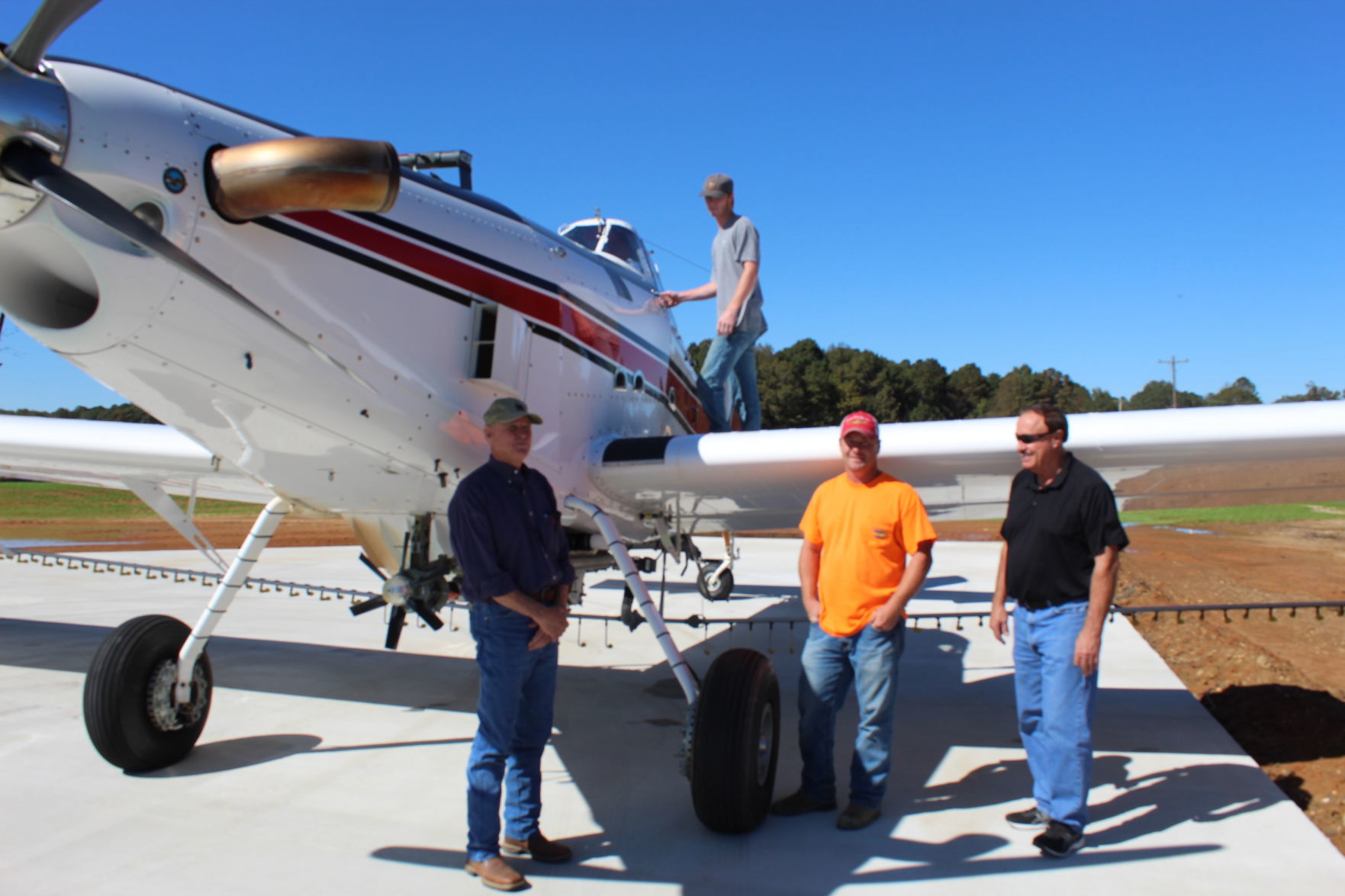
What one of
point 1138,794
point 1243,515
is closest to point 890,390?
point 1243,515

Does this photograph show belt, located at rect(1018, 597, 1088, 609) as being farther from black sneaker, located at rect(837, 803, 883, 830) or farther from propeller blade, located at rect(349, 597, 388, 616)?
propeller blade, located at rect(349, 597, 388, 616)

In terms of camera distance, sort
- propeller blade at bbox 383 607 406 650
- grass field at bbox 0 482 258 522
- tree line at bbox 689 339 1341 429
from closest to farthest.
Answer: propeller blade at bbox 383 607 406 650 → grass field at bbox 0 482 258 522 → tree line at bbox 689 339 1341 429

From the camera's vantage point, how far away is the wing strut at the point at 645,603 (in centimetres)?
376

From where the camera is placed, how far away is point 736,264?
215 inches

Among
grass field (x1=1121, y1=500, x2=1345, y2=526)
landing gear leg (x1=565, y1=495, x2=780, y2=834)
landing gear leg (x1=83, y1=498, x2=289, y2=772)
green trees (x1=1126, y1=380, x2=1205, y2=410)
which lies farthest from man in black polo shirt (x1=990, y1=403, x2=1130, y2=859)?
green trees (x1=1126, y1=380, x2=1205, y2=410)

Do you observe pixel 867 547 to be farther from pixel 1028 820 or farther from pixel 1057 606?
pixel 1028 820

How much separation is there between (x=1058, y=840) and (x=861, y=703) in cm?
90

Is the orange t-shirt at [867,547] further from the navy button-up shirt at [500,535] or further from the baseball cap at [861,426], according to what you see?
the navy button-up shirt at [500,535]

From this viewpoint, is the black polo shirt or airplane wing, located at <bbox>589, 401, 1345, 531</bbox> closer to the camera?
the black polo shirt

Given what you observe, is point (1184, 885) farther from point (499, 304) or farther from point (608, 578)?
point (608, 578)

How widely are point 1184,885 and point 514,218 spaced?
13.1ft

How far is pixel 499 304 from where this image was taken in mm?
3895

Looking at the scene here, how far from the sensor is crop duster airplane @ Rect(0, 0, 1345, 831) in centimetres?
248

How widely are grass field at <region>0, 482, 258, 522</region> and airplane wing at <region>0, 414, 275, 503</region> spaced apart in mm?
→ 17426
